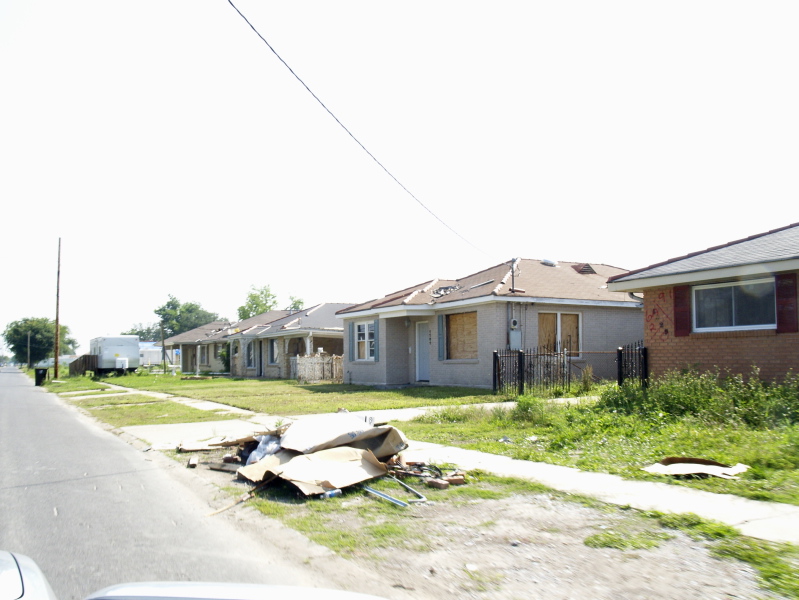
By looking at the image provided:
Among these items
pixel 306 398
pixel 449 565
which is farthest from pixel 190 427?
pixel 449 565

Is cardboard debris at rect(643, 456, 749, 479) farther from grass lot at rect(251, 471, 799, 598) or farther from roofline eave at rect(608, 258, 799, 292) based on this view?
roofline eave at rect(608, 258, 799, 292)

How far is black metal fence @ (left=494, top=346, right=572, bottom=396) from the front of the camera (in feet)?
57.3

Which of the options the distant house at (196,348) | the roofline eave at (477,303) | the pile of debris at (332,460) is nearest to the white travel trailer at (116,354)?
the distant house at (196,348)

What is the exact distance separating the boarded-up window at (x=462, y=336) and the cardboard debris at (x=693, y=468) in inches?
537

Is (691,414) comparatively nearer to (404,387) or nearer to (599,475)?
(599,475)

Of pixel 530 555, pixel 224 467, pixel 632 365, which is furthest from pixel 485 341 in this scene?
pixel 530 555

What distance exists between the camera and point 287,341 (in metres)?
36.7

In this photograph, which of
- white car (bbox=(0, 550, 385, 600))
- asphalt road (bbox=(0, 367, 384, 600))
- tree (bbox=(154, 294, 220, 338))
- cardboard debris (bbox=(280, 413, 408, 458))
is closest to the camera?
white car (bbox=(0, 550, 385, 600))

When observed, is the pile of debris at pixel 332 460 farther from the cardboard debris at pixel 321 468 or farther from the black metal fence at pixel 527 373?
the black metal fence at pixel 527 373

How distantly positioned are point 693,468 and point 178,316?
131238 millimetres

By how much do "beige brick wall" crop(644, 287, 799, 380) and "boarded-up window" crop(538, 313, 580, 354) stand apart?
20.8 ft

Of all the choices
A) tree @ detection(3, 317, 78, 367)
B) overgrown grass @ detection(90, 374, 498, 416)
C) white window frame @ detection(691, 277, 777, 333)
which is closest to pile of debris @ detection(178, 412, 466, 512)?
overgrown grass @ detection(90, 374, 498, 416)

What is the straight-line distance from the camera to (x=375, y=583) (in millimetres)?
4602

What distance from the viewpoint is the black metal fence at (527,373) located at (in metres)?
17.5
